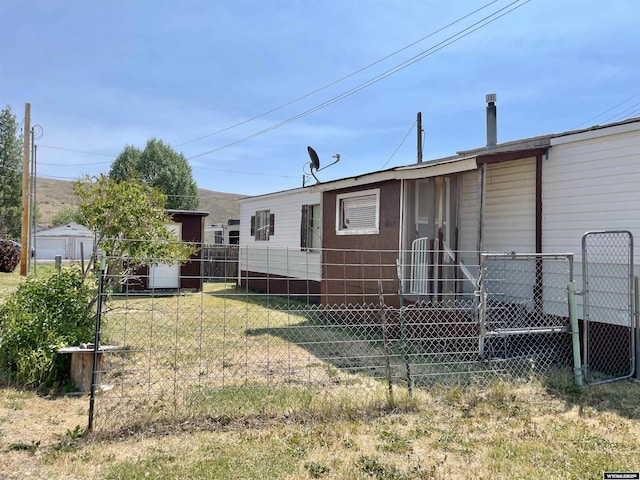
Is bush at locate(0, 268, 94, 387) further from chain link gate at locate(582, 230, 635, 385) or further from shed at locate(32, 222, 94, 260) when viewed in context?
shed at locate(32, 222, 94, 260)

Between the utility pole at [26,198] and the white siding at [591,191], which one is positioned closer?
the white siding at [591,191]

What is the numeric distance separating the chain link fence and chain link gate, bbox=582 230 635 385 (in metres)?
0.33

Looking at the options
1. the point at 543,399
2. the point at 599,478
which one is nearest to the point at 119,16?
the point at 543,399

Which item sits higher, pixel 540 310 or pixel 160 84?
pixel 160 84

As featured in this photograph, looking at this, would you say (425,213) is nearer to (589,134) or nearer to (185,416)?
(589,134)

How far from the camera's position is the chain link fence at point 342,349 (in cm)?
396

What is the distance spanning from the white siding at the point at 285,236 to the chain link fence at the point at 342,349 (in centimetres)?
268

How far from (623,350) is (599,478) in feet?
10.4

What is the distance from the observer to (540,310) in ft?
20.2

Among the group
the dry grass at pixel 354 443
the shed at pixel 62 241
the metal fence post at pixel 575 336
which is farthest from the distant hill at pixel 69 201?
the dry grass at pixel 354 443

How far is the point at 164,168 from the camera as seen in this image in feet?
116

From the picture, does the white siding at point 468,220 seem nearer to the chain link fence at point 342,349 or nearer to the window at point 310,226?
the chain link fence at point 342,349

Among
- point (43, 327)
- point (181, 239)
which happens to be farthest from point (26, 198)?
point (43, 327)

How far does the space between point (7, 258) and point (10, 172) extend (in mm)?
13545
